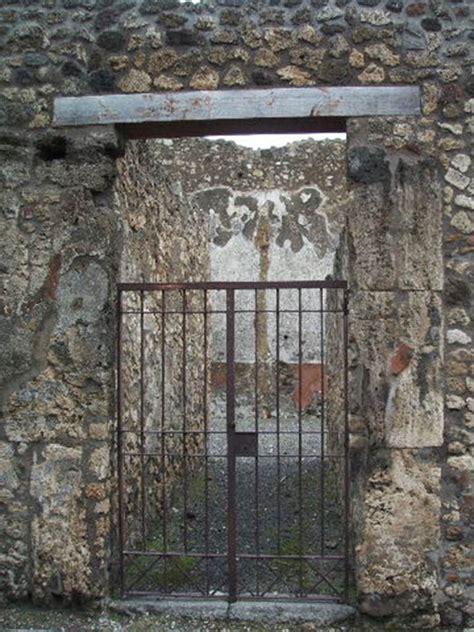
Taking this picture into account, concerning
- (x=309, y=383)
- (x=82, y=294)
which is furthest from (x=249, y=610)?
(x=309, y=383)

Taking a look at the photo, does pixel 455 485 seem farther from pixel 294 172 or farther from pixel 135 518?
pixel 294 172

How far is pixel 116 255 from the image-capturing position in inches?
172

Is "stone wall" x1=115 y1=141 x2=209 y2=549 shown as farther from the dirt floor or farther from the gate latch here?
the dirt floor

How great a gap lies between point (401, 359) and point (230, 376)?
1.04m

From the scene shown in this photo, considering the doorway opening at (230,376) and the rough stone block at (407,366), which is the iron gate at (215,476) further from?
the rough stone block at (407,366)

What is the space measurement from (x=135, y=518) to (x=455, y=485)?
252 centimetres

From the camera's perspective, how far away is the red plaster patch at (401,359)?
402 centimetres

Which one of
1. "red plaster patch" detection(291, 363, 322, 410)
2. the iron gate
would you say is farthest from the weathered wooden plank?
"red plaster patch" detection(291, 363, 322, 410)

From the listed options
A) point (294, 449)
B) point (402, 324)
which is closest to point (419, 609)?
point (402, 324)

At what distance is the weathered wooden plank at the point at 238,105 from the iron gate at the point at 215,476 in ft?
3.27

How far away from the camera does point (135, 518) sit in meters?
5.43

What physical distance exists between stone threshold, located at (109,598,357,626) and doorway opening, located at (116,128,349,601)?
0.11 metres

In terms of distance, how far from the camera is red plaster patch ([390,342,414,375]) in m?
4.02

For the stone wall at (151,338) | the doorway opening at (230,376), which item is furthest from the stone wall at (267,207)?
the stone wall at (151,338)
